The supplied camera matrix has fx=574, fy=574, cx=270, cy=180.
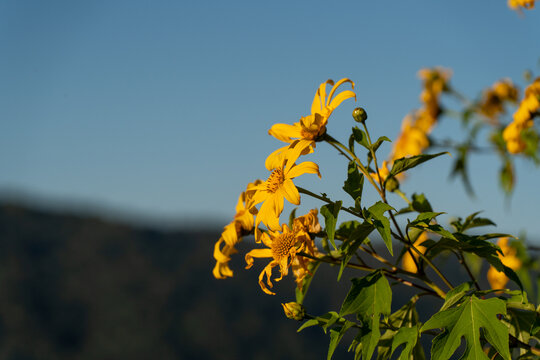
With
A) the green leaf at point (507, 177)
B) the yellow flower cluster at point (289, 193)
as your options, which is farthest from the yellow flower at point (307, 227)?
the green leaf at point (507, 177)

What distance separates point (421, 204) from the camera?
1.45m

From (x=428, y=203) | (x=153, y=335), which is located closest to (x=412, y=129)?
(x=428, y=203)

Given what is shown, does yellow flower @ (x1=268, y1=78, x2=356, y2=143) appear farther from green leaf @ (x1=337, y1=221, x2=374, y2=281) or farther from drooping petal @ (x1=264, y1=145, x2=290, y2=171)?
green leaf @ (x1=337, y1=221, x2=374, y2=281)

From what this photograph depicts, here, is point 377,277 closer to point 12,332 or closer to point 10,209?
point 12,332

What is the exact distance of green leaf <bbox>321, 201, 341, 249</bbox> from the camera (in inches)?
44.9

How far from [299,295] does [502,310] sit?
19.7 inches

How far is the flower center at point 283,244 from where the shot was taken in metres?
1.28

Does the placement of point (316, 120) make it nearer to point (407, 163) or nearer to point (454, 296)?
point (407, 163)

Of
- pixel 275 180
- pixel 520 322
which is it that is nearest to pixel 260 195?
pixel 275 180

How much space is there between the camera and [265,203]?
1.27m

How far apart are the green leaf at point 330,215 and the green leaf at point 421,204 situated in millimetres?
367

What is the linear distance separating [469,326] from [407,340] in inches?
4.9

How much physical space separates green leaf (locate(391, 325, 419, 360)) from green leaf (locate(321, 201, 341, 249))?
255 mm

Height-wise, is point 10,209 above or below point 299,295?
above
